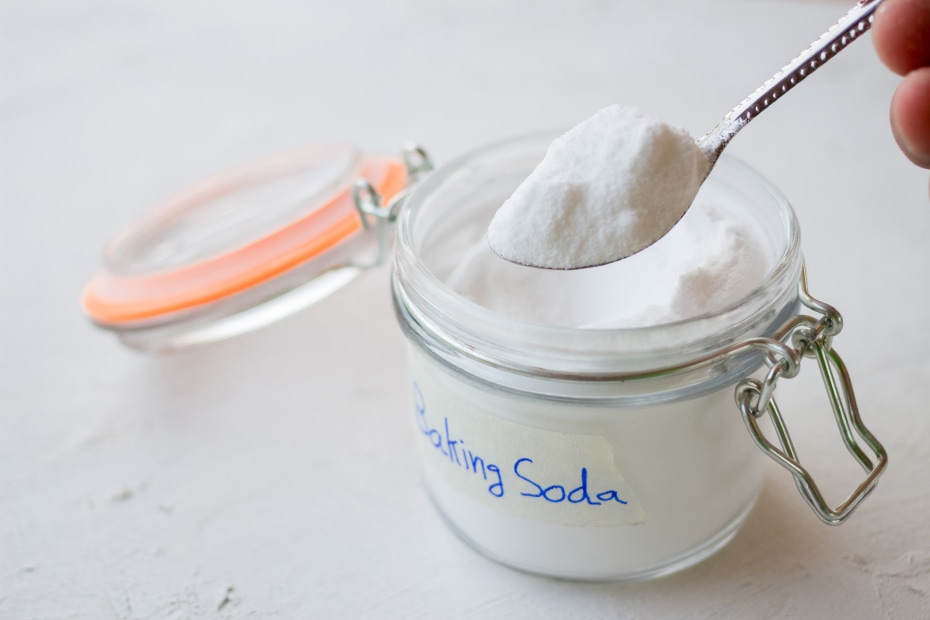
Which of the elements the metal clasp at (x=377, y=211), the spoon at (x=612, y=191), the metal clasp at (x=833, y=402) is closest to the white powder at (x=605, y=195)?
the spoon at (x=612, y=191)

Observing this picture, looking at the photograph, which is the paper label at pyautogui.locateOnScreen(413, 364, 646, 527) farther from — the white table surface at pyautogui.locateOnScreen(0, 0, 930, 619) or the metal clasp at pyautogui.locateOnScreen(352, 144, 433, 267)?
the metal clasp at pyautogui.locateOnScreen(352, 144, 433, 267)

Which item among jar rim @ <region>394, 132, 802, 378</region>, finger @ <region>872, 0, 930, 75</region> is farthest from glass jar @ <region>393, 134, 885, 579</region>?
finger @ <region>872, 0, 930, 75</region>

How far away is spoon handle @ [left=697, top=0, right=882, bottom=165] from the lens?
517 millimetres

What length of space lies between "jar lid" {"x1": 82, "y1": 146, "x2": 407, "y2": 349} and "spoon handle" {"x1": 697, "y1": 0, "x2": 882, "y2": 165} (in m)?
0.38

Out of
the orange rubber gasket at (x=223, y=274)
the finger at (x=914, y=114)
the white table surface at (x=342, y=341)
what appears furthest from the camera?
the orange rubber gasket at (x=223, y=274)

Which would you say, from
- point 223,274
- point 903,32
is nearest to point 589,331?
point 903,32

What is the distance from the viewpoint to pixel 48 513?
73 cm

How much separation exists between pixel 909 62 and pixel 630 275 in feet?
0.75

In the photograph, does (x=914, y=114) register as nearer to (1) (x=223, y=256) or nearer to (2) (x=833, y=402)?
(2) (x=833, y=402)

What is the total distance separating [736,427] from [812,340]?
8 centimetres

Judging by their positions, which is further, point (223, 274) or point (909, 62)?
point (223, 274)

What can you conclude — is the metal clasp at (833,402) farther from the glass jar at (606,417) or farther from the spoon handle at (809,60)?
the spoon handle at (809,60)

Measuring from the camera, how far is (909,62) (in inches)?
22.0

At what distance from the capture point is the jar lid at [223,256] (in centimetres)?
78
